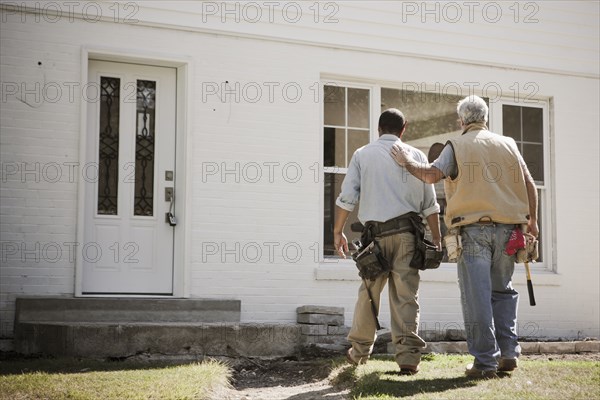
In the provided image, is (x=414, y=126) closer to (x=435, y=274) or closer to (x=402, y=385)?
(x=435, y=274)

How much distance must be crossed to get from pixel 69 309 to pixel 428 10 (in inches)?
225

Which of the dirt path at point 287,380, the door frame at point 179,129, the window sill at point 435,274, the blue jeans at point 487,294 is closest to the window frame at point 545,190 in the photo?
the window sill at point 435,274

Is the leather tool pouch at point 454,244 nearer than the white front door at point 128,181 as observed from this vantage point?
Yes

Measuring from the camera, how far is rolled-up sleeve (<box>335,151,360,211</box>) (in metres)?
6.86

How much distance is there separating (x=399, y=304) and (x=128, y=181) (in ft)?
12.7

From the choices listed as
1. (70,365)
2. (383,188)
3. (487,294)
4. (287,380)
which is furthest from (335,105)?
(70,365)

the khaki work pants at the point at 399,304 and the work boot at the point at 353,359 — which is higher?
the khaki work pants at the point at 399,304

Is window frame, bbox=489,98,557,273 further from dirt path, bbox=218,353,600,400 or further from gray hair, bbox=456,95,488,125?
gray hair, bbox=456,95,488,125

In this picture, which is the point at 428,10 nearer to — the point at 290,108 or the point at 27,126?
the point at 290,108

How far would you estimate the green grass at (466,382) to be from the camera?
5820 mm

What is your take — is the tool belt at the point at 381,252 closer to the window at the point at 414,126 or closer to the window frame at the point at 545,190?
the window at the point at 414,126

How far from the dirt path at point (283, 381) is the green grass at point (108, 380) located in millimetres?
217

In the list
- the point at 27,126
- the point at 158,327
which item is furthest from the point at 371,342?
the point at 27,126

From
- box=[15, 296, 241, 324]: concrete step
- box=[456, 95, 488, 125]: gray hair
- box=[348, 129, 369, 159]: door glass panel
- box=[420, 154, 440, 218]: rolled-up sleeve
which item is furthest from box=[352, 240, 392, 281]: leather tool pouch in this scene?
box=[348, 129, 369, 159]: door glass panel
